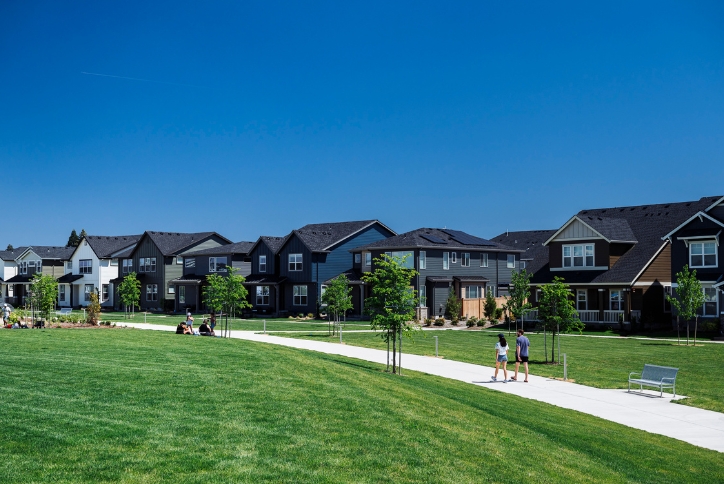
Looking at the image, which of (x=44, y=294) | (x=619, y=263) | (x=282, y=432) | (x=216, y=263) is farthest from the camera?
(x=216, y=263)

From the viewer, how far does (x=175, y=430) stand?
11.1m

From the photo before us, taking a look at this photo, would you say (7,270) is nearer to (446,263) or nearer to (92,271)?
(92,271)

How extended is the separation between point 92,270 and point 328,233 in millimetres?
32738

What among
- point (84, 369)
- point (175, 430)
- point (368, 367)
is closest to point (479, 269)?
point (368, 367)

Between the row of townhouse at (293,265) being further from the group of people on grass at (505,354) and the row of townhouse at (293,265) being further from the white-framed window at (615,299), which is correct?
the group of people on grass at (505,354)

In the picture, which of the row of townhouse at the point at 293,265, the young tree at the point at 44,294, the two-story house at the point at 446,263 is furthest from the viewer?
the row of townhouse at the point at 293,265

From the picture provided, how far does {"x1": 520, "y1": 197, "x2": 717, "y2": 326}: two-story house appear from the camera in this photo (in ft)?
160

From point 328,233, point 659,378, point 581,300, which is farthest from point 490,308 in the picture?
point 659,378

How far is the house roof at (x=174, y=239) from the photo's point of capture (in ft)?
247

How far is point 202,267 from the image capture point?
72.9m

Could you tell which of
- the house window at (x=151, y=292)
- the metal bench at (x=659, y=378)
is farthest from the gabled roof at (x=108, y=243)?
the metal bench at (x=659, y=378)

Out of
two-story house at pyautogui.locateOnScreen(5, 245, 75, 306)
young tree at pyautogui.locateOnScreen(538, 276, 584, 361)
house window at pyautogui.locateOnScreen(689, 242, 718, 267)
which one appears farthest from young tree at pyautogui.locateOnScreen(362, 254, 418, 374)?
two-story house at pyautogui.locateOnScreen(5, 245, 75, 306)

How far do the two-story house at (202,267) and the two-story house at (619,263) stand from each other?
3046 centimetres

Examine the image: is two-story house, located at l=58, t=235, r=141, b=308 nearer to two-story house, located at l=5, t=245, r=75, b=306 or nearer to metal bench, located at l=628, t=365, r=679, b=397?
two-story house, located at l=5, t=245, r=75, b=306
